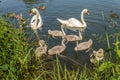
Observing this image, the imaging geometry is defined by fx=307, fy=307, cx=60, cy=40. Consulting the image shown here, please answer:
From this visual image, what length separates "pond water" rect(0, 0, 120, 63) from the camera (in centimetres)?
1059

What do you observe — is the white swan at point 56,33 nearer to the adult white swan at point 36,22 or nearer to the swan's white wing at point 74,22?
the adult white swan at point 36,22

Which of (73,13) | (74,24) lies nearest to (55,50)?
(74,24)

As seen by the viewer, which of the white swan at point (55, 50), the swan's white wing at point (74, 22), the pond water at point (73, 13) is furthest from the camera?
the swan's white wing at point (74, 22)

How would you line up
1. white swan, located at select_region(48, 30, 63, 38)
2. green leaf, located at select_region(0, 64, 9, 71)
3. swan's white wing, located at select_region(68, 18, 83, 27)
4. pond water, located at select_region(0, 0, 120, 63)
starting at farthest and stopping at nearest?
swan's white wing, located at select_region(68, 18, 83, 27) → white swan, located at select_region(48, 30, 63, 38) → pond water, located at select_region(0, 0, 120, 63) → green leaf, located at select_region(0, 64, 9, 71)

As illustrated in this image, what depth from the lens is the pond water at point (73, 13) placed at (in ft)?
34.8

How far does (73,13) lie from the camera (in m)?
13.9

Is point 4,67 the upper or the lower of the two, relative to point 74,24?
upper

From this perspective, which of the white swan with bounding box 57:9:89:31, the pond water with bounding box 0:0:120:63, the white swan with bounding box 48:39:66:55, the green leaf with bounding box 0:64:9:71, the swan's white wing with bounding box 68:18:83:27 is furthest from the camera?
the white swan with bounding box 57:9:89:31

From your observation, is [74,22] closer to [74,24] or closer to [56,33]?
[74,24]

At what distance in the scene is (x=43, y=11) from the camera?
46.5 ft

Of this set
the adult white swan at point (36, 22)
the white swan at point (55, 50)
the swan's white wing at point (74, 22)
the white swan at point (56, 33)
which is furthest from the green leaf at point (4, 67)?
the swan's white wing at point (74, 22)

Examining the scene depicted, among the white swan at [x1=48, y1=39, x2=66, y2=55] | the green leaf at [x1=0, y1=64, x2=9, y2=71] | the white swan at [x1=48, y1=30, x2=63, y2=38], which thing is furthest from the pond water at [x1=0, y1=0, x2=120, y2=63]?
the green leaf at [x1=0, y1=64, x2=9, y2=71]

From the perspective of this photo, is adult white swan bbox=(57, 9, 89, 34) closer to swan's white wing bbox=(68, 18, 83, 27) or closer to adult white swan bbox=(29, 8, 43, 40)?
swan's white wing bbox=(68, 18, 83, 27)

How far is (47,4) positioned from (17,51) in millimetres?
8753
